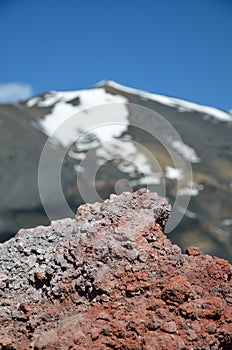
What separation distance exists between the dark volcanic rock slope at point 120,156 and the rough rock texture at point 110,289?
12928 mm

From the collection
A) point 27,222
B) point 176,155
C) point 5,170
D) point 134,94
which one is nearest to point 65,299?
point 27,222

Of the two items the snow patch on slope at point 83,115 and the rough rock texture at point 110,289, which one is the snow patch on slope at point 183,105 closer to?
the snow patch on slope at point 83,115

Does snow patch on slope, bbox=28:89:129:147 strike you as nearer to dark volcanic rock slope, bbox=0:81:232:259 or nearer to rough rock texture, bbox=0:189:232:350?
dark volcanic rock slope, bbox=0:81:232:259

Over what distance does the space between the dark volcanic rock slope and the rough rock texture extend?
12928mm

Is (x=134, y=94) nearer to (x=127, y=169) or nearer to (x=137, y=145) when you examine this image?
(x=137, y=145)

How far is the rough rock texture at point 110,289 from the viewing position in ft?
12.4

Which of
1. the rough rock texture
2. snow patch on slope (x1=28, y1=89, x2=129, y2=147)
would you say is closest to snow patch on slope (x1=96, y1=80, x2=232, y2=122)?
snow patch on slope (x1=28, y1=89, x2=129, y2=147)

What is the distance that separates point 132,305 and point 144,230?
0.57 metres

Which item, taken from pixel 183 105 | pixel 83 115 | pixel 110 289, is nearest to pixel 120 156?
pixel 83 115

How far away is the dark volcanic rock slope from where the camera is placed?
39.1m

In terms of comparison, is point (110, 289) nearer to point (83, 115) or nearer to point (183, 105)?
point (83, 115)

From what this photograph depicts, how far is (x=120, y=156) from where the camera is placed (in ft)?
192

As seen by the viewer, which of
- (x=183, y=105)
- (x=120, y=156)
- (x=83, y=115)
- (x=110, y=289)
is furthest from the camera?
(x=183, y=105)

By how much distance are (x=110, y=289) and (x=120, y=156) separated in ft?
180
